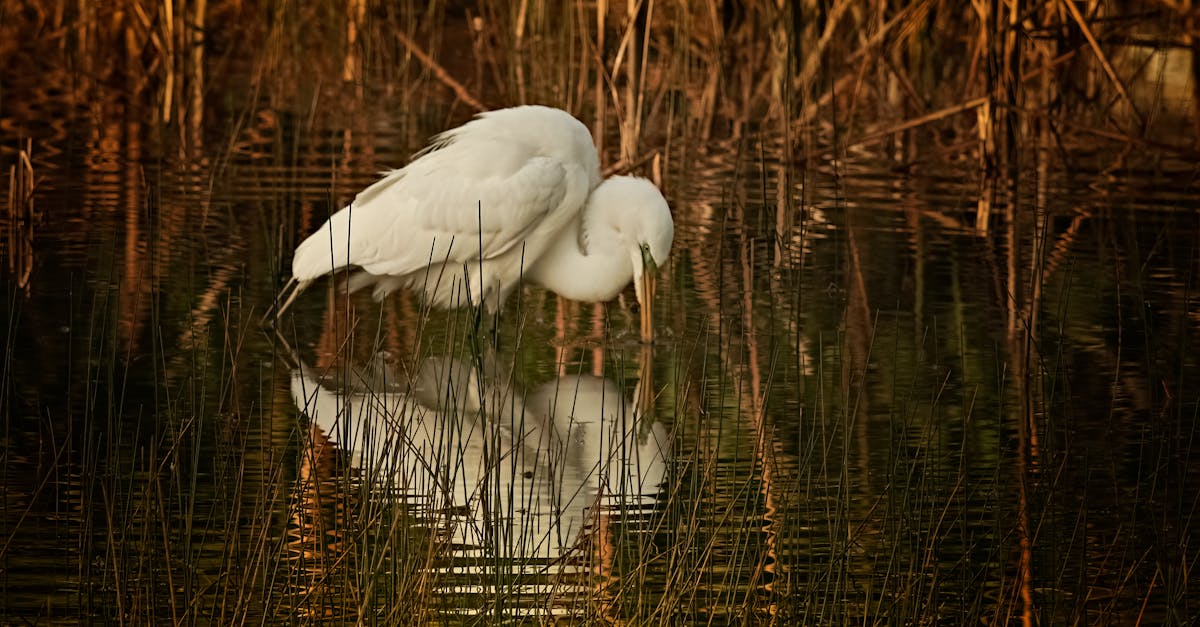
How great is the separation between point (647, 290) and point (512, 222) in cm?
49

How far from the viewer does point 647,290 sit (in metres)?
6.31

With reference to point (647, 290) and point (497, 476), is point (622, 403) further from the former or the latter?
point (647, 290)

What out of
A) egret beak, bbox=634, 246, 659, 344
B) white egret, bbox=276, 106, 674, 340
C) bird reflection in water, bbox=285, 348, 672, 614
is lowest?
bird reflection in water, bbox=285, 348, 672, 614

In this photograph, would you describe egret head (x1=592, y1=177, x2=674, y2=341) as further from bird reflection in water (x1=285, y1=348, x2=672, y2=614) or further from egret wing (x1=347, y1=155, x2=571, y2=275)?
bird reflection in water (x1=285, y1=348, x2=672, y2=614)

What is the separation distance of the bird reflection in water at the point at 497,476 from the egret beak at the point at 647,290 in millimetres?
397

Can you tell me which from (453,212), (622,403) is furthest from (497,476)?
(453,212)

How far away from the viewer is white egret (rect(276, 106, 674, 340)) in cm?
634

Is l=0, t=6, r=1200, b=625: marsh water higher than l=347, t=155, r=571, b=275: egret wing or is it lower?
lower

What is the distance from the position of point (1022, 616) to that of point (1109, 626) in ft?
0.85

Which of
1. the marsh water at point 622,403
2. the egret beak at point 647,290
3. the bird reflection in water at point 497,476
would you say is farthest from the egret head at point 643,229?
the bird reflection in water at point 497,476

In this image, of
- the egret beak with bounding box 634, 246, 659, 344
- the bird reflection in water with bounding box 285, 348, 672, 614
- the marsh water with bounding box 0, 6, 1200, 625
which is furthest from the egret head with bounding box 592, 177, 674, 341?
the bird reflection in water with bounding box 285, 348, 672, 614

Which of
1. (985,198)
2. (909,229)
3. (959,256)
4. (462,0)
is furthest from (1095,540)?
(462,0)

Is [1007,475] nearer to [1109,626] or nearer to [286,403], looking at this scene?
[1109,626]

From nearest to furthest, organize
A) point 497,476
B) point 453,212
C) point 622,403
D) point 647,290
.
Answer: point 497,476, point 622,403, point 647,290, point 453,212
